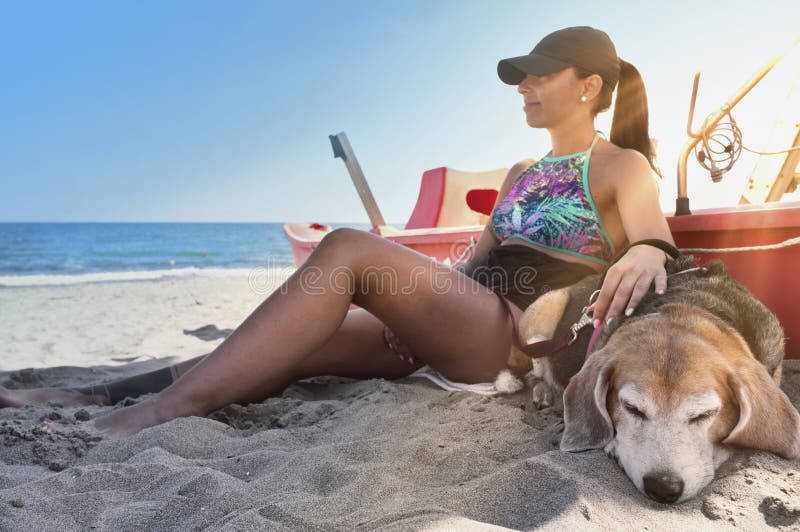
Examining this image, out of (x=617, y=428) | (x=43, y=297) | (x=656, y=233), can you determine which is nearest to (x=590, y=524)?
(x=617, y=428)

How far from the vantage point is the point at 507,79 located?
2912mm

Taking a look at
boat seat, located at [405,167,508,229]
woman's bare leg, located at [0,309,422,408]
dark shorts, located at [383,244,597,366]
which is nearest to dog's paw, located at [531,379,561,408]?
dark shorts, located at [383,244,597,366]

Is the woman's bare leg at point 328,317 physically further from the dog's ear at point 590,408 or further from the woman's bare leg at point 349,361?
the dog's ear at point 590,408

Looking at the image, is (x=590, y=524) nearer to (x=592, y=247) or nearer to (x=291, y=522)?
(x=291, y=522)

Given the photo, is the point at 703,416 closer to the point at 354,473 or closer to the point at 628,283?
the point at 628,283

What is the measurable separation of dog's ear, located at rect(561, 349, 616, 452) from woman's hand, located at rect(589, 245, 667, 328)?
0.89 feet

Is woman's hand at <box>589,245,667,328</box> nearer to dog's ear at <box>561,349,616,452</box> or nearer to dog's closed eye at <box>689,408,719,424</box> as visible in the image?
dog's ear at <box>561,349,616,452</box>

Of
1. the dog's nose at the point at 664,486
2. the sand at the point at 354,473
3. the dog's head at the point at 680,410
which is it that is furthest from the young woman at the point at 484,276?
the dog's nose at the point at 664,486

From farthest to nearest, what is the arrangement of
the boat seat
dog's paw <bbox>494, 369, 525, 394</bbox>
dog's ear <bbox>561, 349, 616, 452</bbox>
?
1. the boat seat
2. dog's paw <bbox>494, 369, 525, 394</bbox>
3. dog's ear <bbox>561, 349, 616, 452</bbox>

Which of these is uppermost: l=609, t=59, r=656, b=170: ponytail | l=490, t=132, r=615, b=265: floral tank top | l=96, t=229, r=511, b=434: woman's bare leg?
l=609, t=59, r=656, b=170: ponytail

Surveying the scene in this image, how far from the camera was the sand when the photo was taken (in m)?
1.44

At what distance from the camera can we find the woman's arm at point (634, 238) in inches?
78.9

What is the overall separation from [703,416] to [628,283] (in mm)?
570

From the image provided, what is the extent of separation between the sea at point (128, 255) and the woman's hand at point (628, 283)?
13.1 metres
